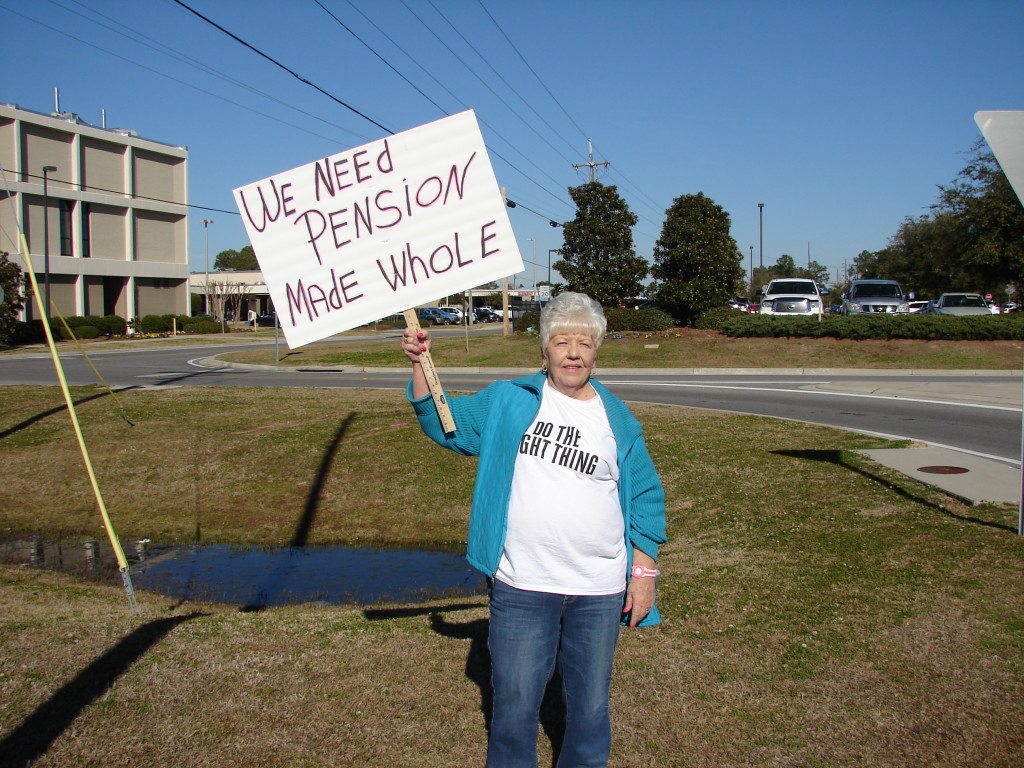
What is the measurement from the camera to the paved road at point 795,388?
13.0 m

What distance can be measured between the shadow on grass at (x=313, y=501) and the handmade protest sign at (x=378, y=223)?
4.32m

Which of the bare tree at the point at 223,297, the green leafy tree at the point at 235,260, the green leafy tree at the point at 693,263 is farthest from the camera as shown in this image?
the green leafy tree at the point at 235,260

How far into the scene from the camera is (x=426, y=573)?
8289 millimetres

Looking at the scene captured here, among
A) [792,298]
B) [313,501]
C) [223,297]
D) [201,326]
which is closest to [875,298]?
[792,298]

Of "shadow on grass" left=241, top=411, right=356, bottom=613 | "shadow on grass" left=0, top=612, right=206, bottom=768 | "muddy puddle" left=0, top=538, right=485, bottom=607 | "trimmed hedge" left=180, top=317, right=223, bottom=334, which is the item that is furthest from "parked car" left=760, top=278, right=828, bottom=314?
"trimmed hedge" left=180, top=317, right=223, bottom=334

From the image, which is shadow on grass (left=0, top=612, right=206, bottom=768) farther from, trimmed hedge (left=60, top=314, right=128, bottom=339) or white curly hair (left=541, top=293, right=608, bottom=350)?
trimmed hedge (left=60, top=314, right=128, bottom=339)

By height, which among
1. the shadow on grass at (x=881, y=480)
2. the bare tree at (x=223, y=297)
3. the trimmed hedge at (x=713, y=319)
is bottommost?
the shadow on grass at (x=881, y=480)

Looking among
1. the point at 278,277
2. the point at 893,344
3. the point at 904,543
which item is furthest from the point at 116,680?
the point at 893,344

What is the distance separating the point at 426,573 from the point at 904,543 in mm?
4190

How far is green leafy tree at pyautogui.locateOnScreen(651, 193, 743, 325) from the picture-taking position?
3403 centimetres

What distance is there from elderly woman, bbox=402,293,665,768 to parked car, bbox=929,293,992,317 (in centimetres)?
3111

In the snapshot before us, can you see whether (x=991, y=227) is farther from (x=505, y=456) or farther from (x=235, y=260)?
(x=235, y=260)

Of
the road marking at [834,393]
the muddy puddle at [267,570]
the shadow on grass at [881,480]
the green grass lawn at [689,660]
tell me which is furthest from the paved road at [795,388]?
the muddy puddle at [267,570]

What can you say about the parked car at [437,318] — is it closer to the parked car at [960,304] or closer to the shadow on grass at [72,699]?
the parked car at [960,304]
